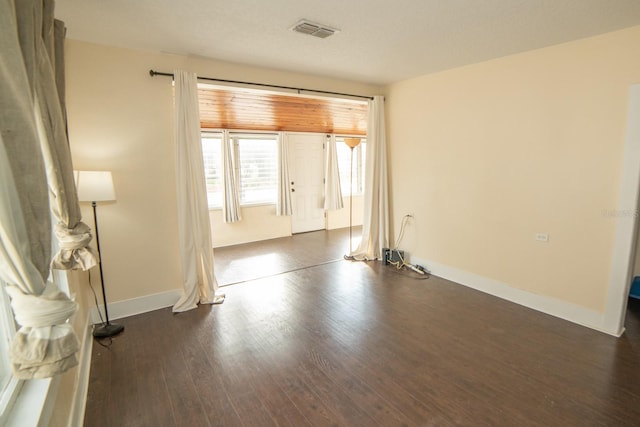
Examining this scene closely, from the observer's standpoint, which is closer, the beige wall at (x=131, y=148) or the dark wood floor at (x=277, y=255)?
the beige wall at (x=131, y=148)

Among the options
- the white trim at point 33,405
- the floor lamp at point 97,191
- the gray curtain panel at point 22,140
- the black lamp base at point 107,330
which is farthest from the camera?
the black lamp base at point 107,330

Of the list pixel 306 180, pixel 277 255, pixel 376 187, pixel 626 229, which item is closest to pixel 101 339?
pixel 277 255

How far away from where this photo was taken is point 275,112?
5473 mm

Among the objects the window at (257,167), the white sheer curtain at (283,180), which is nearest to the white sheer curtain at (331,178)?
the white sheer curtain at (283,180)

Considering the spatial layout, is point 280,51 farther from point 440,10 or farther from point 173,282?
point 173,282

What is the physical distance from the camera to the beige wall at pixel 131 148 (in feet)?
9.77

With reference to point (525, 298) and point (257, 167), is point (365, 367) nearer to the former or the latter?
point (525, 298)

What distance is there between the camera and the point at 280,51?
325 cm

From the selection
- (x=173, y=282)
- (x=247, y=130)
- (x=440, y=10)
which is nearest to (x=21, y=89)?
(x=440, y=10)

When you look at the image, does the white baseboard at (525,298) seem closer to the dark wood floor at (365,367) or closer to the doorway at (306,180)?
the dark wood floor at (365,367)

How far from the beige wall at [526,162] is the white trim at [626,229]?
0.20 feet

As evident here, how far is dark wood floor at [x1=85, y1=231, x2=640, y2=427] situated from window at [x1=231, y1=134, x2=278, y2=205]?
3.41 m

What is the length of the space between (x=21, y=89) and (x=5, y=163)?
0.76 ft

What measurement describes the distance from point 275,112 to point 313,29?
2879 mm
